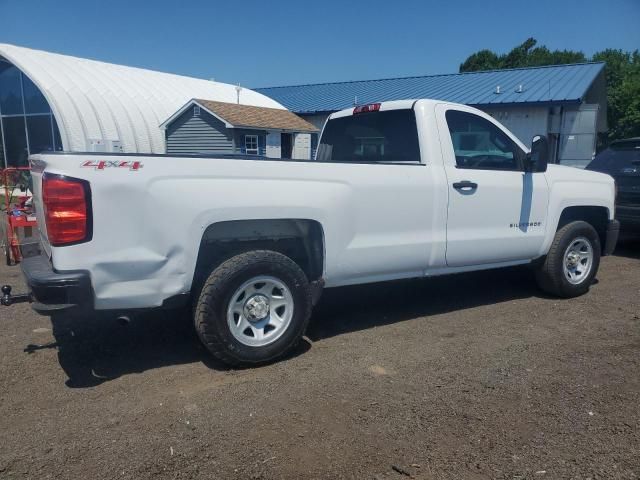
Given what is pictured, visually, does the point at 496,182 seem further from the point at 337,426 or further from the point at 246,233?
the point at 337,426

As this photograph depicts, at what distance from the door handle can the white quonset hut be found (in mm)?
15076

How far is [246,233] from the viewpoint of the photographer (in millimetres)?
3988

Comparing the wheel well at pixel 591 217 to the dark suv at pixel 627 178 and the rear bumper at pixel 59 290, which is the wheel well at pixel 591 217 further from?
the rear bumper at pixel 59 290

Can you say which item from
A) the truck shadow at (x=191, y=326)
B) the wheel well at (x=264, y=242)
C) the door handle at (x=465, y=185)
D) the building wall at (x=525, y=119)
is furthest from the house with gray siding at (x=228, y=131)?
the wheel well at (x=264, y=242)

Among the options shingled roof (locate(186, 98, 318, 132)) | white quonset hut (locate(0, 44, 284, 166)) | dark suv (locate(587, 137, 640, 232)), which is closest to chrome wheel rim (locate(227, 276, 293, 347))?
dark suv (locate(587, 137, 640, 232))

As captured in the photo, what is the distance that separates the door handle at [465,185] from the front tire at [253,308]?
1.72m

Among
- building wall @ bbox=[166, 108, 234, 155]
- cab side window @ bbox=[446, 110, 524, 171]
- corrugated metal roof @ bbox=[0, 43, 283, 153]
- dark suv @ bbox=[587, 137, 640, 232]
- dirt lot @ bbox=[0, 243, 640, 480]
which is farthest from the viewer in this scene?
building wall @ bbox=[166, 108, 234, 155]

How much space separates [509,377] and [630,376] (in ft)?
2.98

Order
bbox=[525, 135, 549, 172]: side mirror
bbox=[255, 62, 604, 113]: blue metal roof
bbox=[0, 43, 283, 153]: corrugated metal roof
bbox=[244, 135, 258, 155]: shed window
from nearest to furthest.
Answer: bbox=[525, 135, 549, 172]: side mirror
bbox=[0, 43, 283, 153]: corrugated metal roof
bbox=[255, 62, 604, 113]: blue metal roof
bbox=[244, 135, 258, 155]: shed window

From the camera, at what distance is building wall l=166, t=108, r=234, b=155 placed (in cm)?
2242

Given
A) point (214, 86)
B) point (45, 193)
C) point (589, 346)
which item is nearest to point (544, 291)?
point (589, 346)

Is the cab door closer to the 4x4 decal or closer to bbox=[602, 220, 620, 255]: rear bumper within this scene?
bbox=[602, 220, 620, 255]: rear bumper

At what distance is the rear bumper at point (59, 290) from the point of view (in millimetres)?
3256

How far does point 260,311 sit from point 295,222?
73cm
